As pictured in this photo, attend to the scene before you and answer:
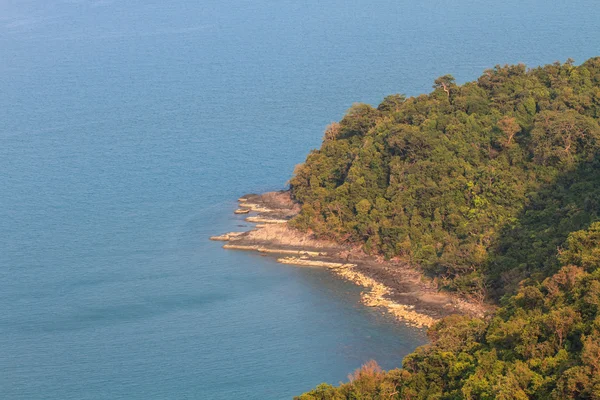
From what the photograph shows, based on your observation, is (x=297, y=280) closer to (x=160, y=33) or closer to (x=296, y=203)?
(x=296, y=203)

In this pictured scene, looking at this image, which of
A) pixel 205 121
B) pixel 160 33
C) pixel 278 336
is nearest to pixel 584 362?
pixel 278 336

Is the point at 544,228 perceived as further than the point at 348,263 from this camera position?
No

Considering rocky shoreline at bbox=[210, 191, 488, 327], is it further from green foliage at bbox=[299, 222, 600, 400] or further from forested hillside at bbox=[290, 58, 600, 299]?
green foliage at bbox=[299, 222, 600, 400]

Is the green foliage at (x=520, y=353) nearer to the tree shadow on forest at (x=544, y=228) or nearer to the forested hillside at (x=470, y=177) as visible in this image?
the tree shadow on forest at (x=544, y=228)

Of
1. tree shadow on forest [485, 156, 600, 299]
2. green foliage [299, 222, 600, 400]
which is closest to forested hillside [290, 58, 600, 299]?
tree shadow on forest [485, 156, 600, 299]

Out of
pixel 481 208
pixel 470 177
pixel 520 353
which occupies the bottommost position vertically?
pixel 520 353

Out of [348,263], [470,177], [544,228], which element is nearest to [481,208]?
[470,177]

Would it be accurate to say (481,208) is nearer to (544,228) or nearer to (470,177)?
(470,177)
